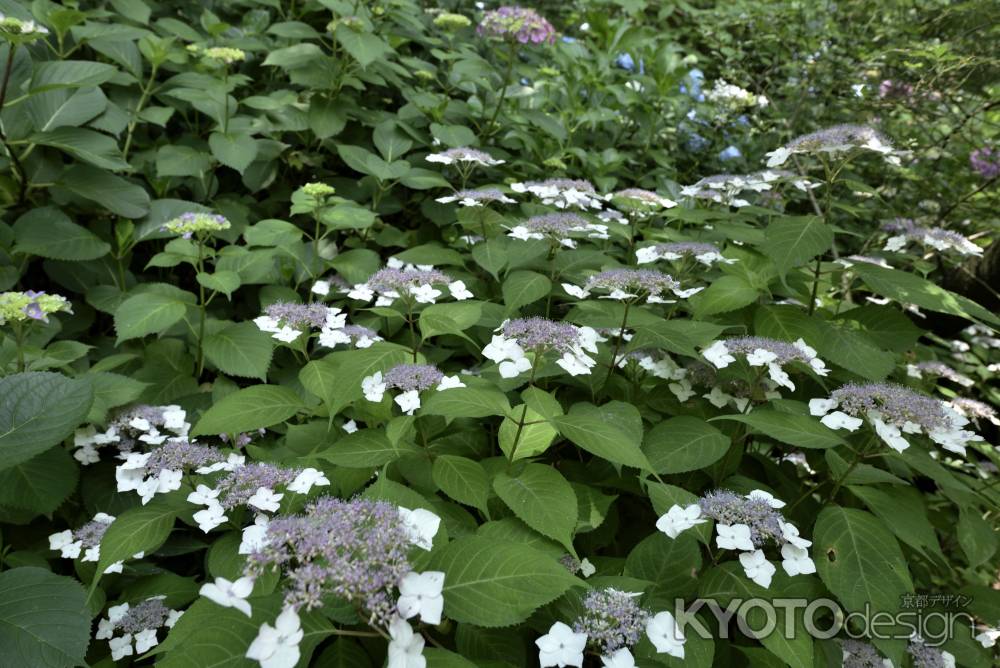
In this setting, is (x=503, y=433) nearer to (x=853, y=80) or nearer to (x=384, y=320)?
(x=384, y=320)

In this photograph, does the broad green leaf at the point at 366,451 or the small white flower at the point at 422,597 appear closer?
the small white flower at the point at 422,597

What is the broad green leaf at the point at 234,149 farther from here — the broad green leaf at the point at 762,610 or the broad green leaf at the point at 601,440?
the broad green leaf at the point at 762,610

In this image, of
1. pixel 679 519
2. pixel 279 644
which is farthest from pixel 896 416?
pixel 279 644

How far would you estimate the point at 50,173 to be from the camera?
2.19m

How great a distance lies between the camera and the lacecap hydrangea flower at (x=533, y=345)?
1273 mm

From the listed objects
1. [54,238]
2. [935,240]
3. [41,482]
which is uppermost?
[935,240]

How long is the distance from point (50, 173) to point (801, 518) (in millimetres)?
2585

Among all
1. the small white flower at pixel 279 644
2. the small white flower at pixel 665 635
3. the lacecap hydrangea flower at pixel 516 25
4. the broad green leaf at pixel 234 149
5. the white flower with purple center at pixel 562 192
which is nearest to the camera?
the small white flower at pixel 279 644

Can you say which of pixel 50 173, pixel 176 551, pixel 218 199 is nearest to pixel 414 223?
pixel 218 199

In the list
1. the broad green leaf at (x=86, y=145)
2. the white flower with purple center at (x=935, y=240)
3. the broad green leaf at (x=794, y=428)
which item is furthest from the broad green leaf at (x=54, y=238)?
the white flower with purple center at (x=935, y=240)

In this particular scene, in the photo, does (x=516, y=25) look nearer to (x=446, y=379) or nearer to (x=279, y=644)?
(x=446, y=379)

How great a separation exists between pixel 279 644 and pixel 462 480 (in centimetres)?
52

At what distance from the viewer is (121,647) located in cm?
125

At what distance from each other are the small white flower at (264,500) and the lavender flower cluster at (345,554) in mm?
238
